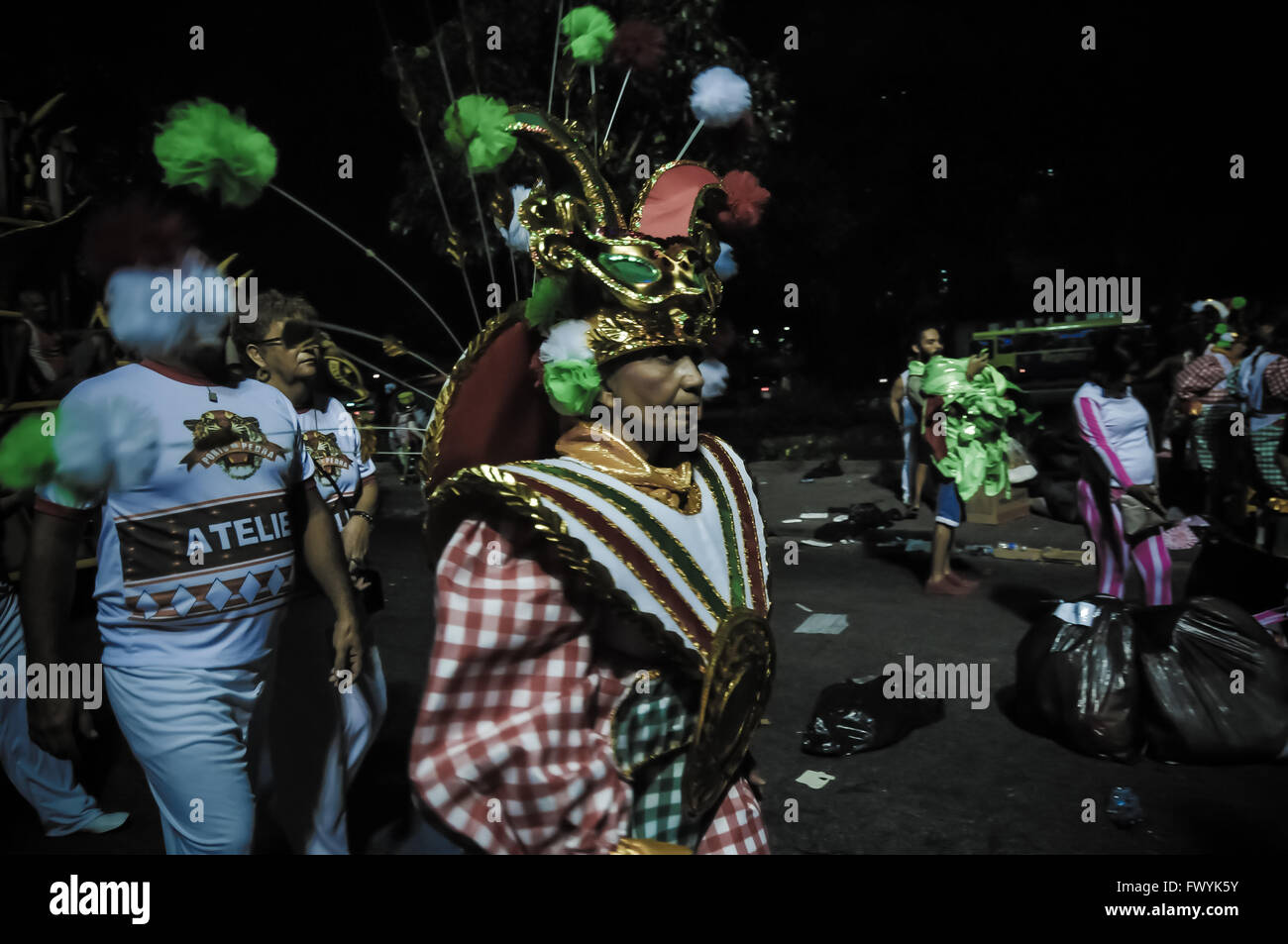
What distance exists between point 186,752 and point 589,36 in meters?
2.18

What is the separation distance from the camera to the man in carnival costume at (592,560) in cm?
171

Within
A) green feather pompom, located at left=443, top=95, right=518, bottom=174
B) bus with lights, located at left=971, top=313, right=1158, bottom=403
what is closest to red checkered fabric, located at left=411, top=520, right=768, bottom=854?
green feather pompom, located at left=443, top=95, right=518, bottom=174

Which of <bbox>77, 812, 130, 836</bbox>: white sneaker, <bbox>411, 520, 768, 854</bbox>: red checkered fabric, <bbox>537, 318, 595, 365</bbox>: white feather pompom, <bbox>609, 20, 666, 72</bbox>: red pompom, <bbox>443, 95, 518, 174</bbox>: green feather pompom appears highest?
<bbox>609, 20, 666, 72</bbox>: red pompom

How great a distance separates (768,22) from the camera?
10.0m

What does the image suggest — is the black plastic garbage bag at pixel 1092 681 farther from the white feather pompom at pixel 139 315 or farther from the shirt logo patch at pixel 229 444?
the white feather pompom at pixel 139 315

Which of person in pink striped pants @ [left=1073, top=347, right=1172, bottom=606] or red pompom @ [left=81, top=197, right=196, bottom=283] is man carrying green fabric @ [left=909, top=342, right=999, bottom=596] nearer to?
person in pink striped pants @ [left=1073, top=347, right=1172, bottom=606]

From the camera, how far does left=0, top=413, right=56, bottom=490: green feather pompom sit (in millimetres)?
2541

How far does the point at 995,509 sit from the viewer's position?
413 inches

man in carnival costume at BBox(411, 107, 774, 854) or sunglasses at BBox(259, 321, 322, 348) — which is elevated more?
sunglasses at BBox(259, 321, 322, 348)

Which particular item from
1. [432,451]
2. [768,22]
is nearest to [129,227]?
[432,451]

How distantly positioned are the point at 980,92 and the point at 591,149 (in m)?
13.5

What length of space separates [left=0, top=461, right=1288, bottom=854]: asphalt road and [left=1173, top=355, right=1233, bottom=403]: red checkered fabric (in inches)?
151

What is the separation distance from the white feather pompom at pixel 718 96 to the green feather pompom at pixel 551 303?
796 millimetres

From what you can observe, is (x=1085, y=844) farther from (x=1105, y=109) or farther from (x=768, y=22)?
(x=1105, y=109)
